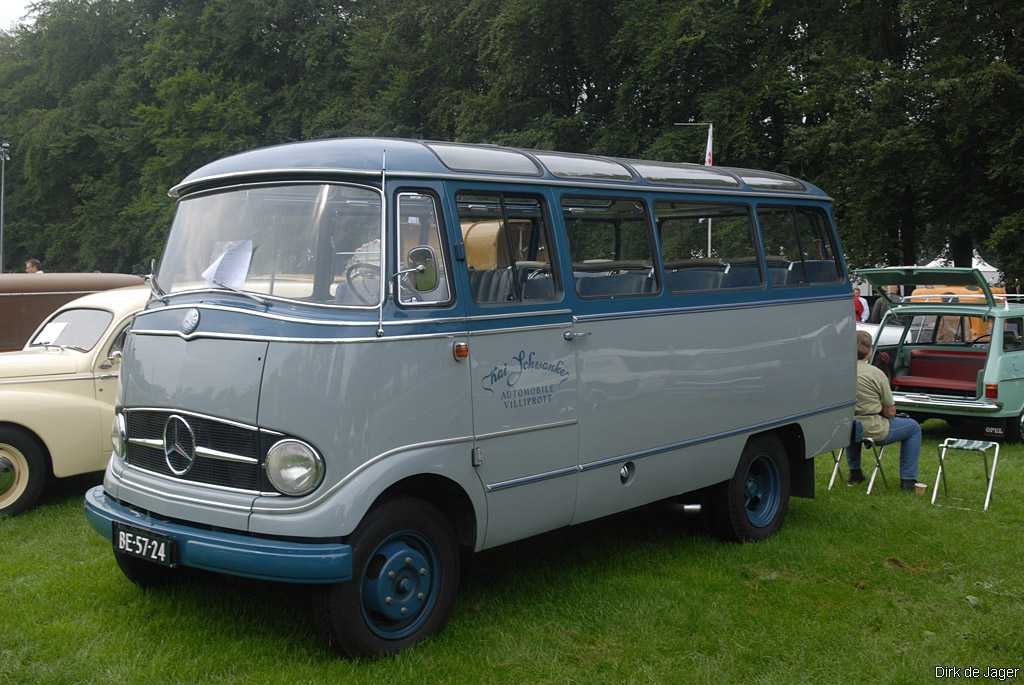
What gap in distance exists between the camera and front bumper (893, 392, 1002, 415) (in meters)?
12.3

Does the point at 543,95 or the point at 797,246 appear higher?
the point at 543,95

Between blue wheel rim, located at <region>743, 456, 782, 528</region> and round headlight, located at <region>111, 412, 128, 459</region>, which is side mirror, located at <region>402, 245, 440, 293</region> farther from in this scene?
blue wheel rim, located at <region>743, 456, 782, 528</region>

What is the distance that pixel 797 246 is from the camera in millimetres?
8242

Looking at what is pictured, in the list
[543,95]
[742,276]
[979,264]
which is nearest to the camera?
[742,276]

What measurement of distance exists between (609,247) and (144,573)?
137 inches

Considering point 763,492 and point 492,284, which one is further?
point 763,492

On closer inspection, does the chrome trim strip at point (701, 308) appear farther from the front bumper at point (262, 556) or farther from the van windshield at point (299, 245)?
the front bumper at point (262, 556)

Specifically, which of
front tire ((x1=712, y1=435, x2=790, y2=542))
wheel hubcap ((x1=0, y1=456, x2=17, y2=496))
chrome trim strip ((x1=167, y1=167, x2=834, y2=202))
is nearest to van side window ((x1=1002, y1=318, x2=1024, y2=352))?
front tire ((x1=712, y1=435, x2=790, y2=542))

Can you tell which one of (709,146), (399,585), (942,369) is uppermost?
(709,146)

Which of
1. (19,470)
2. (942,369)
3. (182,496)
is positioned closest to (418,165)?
(182,496)

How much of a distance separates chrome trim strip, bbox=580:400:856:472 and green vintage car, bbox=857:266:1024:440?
13.2 ft

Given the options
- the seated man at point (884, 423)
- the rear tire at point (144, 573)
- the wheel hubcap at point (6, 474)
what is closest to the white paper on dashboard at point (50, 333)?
the wheel hubcap at point (6, 474)

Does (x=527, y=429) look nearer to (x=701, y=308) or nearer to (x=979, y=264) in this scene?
(x=701, y=308)

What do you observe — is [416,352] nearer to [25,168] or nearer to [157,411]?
[157,411]
